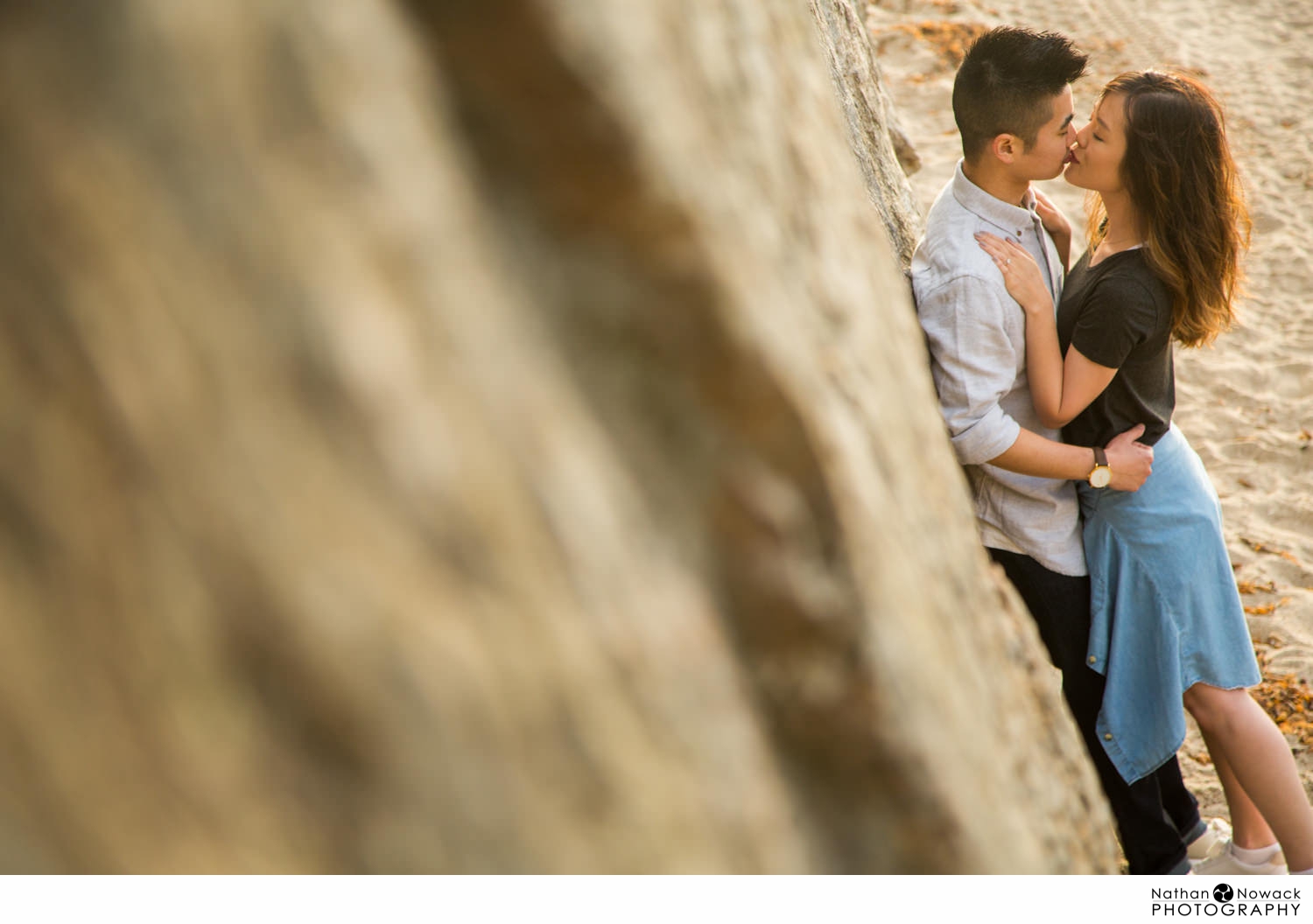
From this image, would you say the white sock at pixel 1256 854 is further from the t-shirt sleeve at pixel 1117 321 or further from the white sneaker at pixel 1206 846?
the t-shirt sleeve at pixel 1117 321

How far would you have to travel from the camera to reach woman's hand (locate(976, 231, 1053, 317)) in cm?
169

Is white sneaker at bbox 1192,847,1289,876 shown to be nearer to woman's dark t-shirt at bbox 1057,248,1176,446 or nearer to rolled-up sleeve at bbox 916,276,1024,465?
woman's dark t-shirt at bbox 1057,248,1176,446

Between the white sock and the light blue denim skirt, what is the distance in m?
0.43

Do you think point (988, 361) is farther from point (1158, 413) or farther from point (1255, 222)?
point (1255, 222)

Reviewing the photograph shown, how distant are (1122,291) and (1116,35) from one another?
6.82m

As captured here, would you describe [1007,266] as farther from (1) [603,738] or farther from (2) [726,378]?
(1) [603,738]

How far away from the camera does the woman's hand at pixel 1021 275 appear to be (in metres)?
1.69

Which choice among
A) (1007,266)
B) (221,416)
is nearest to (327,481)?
(221,416)

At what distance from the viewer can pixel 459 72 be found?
50cm

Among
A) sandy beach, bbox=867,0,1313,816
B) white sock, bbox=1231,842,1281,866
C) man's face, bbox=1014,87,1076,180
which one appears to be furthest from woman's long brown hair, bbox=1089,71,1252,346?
sandy beach, bbox=867,0,1313,816

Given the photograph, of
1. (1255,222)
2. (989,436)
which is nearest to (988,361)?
(989,436)

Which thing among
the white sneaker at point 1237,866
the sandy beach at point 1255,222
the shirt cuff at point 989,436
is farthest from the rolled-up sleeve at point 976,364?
the sandy beach at point 1255,222

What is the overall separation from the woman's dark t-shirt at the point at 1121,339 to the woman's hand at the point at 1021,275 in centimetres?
10
